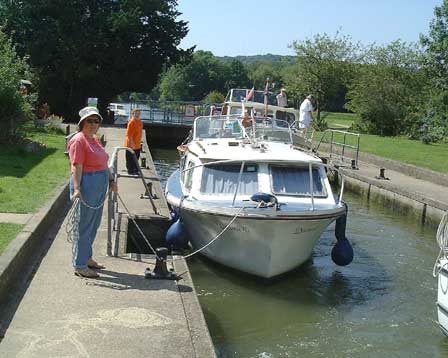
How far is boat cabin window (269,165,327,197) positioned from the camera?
11891 millimetres

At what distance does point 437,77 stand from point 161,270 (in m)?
32.9

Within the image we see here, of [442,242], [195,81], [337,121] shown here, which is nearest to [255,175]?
[442,242]

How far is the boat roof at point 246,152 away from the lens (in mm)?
12102

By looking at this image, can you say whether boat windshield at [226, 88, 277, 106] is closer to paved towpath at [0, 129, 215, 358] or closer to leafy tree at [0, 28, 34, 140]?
leafy tree at [0, 28, 34, 140]

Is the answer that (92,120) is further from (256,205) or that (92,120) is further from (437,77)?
(437,77)

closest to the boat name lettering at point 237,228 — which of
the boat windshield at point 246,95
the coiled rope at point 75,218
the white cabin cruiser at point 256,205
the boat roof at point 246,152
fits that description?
the white cabin cruiser at point 256,205

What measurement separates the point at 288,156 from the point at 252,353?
193 inches

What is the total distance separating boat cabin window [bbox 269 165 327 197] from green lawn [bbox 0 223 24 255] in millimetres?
4567

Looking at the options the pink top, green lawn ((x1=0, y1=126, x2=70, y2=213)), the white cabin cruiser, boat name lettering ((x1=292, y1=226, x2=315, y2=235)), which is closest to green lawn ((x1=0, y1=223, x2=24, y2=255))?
green lawn ((x1=0, y1=126, x2=70, y2=213))

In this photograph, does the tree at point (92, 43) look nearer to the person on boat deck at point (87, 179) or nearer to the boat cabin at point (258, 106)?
the boat cabin at point (258, 106)

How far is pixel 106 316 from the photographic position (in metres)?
6.81

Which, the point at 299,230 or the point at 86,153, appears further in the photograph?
the point at 299,230

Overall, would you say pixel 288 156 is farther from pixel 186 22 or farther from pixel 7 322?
pixel 186 22

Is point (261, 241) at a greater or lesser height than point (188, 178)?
lesser
